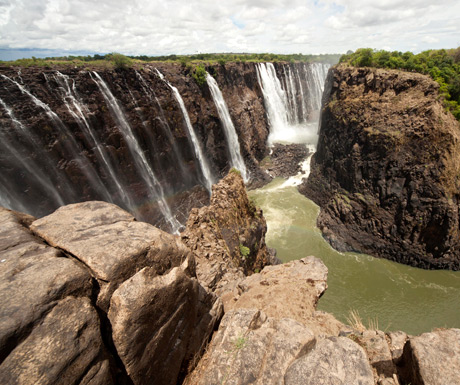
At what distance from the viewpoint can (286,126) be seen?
42625mm

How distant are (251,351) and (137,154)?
2015 cm

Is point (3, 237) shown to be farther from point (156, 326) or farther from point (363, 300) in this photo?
point (363, 300)

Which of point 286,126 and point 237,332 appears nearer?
point 237,332

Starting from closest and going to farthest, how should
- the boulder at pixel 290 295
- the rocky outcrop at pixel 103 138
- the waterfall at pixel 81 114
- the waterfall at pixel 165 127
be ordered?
the boulder at pixel 290 295 → the rocky outcrop at pixel 103 138 → the waterfall at pixel 81 114 → the waterfall at pixel 165 127

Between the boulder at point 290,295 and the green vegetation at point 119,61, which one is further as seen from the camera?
the green vegetation at point 119,61

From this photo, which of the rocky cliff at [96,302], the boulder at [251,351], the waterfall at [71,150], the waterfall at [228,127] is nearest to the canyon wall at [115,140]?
the waterfall at [71,150]

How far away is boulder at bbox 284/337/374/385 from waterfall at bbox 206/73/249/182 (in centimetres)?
2615

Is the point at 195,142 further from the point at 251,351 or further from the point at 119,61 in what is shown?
the point at 251,351

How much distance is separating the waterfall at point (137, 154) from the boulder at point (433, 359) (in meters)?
19.5

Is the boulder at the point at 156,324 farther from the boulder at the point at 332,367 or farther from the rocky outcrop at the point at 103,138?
the rocky outcrop at the point at 103,138

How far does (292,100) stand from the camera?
45469 mm

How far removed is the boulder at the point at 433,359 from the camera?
403 cm

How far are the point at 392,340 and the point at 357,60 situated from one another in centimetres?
2795

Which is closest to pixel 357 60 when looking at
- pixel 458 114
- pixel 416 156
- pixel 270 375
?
pixel 458 114
